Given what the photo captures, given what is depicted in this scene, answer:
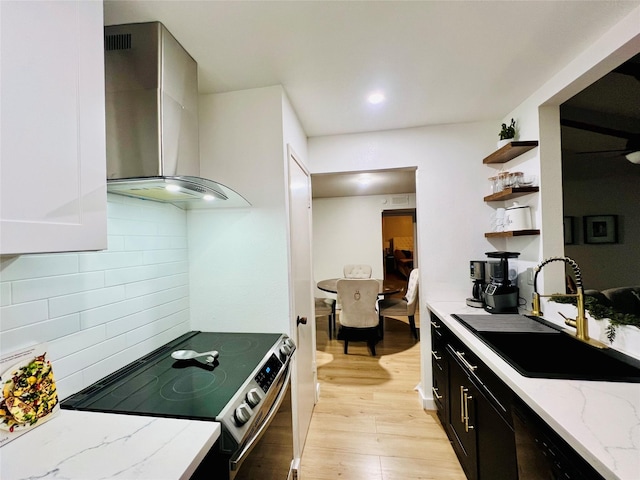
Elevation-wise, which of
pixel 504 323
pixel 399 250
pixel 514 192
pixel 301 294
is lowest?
pixel 504 323

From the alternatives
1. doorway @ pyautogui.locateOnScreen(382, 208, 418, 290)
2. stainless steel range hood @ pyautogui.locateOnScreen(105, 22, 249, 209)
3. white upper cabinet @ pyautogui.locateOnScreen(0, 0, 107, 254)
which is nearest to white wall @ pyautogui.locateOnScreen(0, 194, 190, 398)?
stainless steel range hood @ pyautogui.locateOnScreen(105, 22, 249, 209)

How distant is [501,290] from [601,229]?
638 mm

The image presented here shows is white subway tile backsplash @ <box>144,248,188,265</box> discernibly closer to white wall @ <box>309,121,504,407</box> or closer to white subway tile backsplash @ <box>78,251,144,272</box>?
white subway tile backsplash @ <box>78,251,144,272</box>

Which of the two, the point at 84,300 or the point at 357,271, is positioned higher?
the point at 84,300

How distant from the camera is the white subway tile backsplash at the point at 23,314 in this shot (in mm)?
807

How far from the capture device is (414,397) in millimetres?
2443

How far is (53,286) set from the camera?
94 centimetres

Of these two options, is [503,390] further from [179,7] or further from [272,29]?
[179,7]

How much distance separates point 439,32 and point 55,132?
5.03 ft

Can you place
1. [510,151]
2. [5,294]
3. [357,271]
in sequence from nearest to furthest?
[5,294] < [510,151] < [357,271]

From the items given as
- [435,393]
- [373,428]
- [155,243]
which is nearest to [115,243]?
[155,243]

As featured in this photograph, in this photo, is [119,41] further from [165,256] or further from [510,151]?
[510,151]

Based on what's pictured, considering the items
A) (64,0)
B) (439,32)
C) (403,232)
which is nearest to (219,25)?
(64,0)

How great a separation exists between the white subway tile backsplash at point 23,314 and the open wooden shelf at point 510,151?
103 inches
